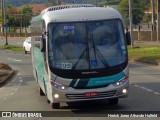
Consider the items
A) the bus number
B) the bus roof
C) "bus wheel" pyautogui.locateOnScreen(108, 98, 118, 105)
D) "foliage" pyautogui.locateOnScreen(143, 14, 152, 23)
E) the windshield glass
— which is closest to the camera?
the bus number

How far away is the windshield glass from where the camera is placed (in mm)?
13008

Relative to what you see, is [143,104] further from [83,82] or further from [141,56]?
[141,56]

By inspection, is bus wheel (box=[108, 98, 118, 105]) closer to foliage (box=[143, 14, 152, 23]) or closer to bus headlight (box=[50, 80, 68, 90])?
bus headlight (box=[50, 80, 68, 90])

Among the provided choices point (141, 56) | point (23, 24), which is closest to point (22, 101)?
point (141, 56)

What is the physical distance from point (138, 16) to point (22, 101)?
9153 cm

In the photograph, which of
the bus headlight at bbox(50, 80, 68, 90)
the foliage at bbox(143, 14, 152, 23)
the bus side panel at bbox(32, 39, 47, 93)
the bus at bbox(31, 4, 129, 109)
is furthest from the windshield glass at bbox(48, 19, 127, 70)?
the foliage at bbox(143, 14, 152, 23)

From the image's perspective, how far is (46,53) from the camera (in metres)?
13.2

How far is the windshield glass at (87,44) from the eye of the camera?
13.0 metres

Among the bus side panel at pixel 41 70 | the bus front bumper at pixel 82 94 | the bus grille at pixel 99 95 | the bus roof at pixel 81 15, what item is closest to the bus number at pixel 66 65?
the bus front bumper at pixel 82 94

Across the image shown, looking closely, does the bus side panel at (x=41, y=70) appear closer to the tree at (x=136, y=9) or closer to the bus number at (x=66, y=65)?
the bus number at (x=66, y=65)

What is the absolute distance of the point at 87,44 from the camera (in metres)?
13.1

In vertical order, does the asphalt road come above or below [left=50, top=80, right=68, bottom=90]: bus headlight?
below

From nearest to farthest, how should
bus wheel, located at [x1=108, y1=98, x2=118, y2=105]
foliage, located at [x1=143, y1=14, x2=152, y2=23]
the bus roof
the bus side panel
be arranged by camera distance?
the bus roof, bus wheel, located at [x1=108, y1=98, x2=118, y2=105], the bus side panel, foliage, located at [x1=143, y1=14, x2=152, y2=23]

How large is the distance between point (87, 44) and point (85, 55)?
32 centimetres
